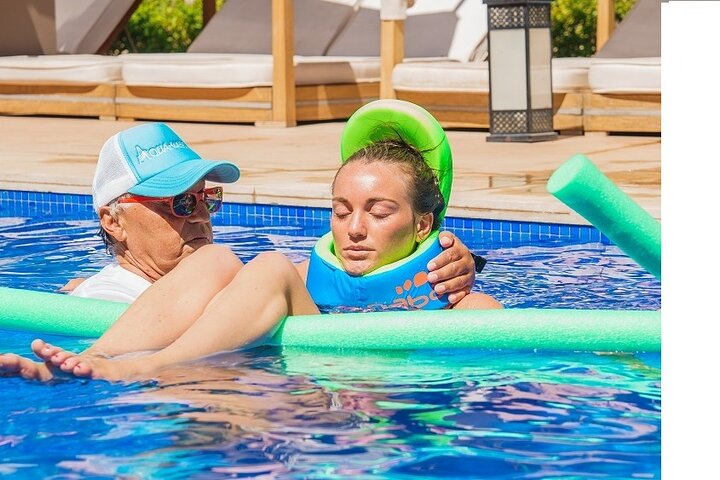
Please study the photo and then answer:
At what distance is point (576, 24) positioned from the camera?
18.7m

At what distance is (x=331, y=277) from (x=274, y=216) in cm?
319

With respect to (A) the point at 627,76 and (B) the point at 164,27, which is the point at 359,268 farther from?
(B) the point at 164,27

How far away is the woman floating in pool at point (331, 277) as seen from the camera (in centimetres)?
374

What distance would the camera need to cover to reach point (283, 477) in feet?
9.51

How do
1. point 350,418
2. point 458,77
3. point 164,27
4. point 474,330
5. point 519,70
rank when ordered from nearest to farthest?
point 350,418 < point 474,330 < point 519,70 < point 458,77 < point 164,27

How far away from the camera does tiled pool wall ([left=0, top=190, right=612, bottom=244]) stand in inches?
267

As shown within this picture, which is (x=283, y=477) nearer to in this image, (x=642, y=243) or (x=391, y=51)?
(x=642, y=243)

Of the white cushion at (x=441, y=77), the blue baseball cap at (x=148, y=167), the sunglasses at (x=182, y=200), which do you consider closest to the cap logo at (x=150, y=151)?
the blue baseball cap at (x=148, y=167)

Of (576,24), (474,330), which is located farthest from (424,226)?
(576,24)

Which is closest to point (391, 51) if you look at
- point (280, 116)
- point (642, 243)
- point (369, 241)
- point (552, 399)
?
point (280, 116)

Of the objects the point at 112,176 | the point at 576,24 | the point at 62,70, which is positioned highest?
the point at 576,24

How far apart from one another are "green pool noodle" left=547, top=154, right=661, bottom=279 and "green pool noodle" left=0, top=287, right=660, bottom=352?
3.66 ft

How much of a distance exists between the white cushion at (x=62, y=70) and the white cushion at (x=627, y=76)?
4912 millimetres

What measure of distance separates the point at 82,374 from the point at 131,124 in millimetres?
9428
